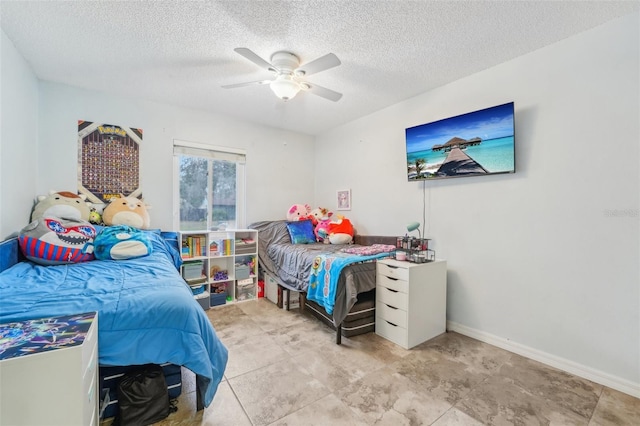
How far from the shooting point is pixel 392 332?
2.47 metres

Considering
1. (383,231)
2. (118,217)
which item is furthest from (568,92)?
(118,217)

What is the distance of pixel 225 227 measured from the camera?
12.7 ft

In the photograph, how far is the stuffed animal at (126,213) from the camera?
287cm

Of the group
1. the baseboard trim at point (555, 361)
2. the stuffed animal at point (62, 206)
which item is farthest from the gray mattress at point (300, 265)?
the stuffed animal at point (62, 206)

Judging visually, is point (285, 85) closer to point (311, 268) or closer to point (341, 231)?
point (311, 268)

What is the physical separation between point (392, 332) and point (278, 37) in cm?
262

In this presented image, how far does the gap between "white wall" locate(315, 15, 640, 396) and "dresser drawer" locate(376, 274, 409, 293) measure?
729 millimetres

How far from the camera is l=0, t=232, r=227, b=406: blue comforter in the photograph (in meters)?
1.25

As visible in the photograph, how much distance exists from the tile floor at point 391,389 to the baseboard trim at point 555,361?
0.05 meters

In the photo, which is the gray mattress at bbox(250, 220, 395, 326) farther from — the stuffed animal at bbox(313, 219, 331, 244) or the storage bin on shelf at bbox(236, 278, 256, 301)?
the storage bin on shelf at bbox(236, 278, 256, 301)

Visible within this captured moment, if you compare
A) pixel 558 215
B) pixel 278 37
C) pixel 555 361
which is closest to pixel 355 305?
pixel 555 361

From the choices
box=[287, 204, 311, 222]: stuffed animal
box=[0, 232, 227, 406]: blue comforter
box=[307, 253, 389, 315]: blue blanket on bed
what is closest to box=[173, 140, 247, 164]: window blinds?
box=[287, 204, 311, 222]: stuffed animal

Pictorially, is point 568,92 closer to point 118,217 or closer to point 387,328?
point 387,328

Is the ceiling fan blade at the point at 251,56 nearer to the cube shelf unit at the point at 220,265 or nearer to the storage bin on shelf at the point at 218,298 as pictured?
the cube shelf unit at the point at 220,265
